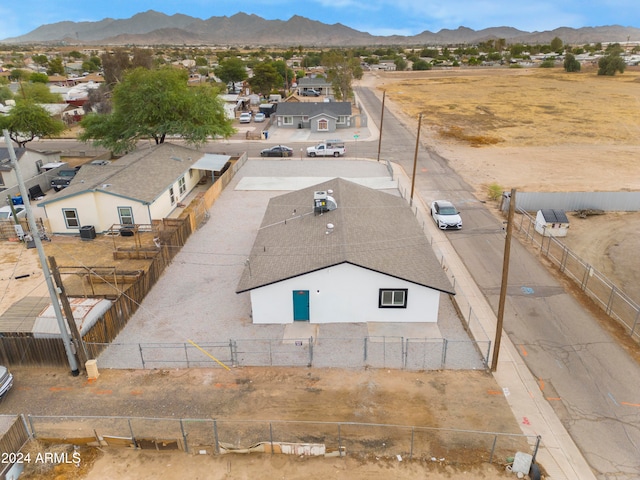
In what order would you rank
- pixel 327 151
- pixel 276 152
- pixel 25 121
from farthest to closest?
pixel 276 152, pixel 327 151, pixel 25 121

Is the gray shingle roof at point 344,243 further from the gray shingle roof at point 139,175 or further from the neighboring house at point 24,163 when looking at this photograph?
the neighboring house at point 24,163

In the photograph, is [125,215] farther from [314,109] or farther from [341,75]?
[341,75]

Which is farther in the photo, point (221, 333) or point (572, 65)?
point (572, 65)

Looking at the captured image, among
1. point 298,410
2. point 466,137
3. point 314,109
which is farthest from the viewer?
point 314,109

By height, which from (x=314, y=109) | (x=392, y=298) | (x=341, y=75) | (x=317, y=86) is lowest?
(x=392, y=298)

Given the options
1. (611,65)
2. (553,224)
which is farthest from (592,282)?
(611,65)

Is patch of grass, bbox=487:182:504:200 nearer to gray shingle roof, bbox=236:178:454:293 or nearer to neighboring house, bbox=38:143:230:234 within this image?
gray shingle roof, bbox=236:178:454:293

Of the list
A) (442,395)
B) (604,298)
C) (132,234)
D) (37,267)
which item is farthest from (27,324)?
(604,298)
